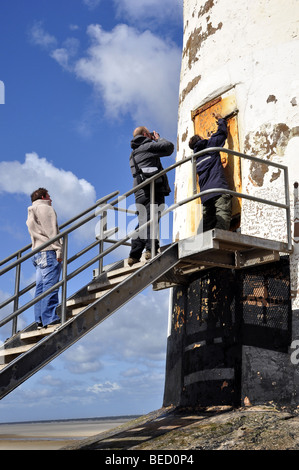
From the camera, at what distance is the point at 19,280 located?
8.40 metres

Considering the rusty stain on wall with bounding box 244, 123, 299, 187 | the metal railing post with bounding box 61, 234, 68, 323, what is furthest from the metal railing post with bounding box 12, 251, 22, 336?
the rusty stain on wall with bounding box 244, 123, 299, 187

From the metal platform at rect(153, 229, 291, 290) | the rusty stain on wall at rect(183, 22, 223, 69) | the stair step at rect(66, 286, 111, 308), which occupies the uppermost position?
the rusty stain on wall at rect(183, 22, 223, 69)

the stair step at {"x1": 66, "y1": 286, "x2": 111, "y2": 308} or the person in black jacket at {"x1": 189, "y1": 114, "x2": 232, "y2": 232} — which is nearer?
the stair step at {"x1": 66, "y1": 286, "x2": 111, "y2": 308}

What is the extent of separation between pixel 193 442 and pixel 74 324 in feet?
6.70

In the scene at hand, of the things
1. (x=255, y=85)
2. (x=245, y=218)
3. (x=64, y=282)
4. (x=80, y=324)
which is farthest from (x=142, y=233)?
(x=255, y=85)

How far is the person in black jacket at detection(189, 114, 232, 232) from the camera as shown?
820 cm

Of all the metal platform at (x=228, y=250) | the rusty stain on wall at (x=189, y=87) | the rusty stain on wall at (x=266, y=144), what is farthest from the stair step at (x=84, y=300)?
the rusty stain on wall at (x=189, y=87)

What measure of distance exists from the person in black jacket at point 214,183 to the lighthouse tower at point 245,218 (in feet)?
1.92

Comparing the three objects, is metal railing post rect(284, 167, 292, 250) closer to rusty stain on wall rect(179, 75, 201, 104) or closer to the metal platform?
the metal platform

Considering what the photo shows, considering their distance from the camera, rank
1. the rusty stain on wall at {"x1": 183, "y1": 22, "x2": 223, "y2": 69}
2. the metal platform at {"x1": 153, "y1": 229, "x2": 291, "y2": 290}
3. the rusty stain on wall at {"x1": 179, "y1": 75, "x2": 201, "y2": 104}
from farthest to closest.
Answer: the rusty stain on wall at {"x1": 179, "y1": 75, "x2": 201, "y2": 104}
the rusty stain on wall at {"x1": 183, "y1": 22, "x2": 223, "y2": 69}
the metal platform at {"x1": 153, "y1": 229, "x2": 291, "y2": 290}

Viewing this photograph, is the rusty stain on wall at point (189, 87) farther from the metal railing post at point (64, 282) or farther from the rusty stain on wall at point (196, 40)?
the metal railing post at point (64, 282)

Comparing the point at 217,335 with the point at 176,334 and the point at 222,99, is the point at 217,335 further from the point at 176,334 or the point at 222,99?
the point at 222,99

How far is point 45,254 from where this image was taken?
742cm

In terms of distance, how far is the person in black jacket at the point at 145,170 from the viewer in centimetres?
799
